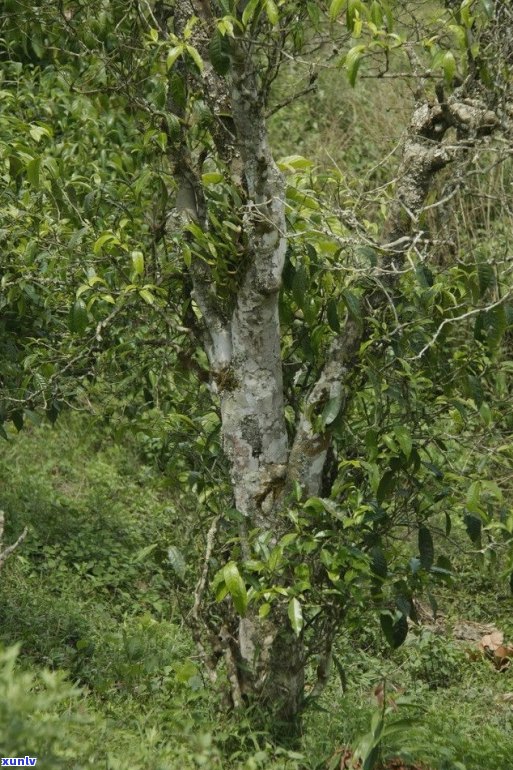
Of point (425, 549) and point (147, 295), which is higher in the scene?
point (147, 295)

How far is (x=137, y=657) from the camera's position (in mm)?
4930

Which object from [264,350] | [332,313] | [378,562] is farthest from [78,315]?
[378,562]

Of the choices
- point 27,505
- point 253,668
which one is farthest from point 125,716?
point 27,505

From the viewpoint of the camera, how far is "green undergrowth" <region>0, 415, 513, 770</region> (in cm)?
365

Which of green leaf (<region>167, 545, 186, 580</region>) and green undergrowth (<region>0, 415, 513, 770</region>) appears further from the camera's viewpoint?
green leaf (<region>167, 545, 186, 580</region>)

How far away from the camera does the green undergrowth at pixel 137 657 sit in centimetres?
365

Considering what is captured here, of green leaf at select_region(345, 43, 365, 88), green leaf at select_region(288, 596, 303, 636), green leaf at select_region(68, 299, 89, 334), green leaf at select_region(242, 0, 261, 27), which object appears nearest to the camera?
green leaf at select_region(242, 0, 261, 27)

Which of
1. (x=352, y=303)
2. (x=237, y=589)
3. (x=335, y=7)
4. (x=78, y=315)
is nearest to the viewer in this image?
(x=335, y=7)

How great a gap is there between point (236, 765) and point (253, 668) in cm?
37

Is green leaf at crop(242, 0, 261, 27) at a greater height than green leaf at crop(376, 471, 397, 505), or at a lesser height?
greater

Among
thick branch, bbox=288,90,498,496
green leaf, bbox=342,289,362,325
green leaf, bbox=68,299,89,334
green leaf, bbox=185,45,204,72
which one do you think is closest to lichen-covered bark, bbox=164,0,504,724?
thick branch, bbox=288,90,498,496

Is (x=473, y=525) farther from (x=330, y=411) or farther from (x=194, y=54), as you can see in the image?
(x=194, y=54)

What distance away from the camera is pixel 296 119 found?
443 inches

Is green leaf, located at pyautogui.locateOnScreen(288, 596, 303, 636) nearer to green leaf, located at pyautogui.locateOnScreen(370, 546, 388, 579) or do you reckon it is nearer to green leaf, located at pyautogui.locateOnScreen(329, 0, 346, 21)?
green leaf, located at pyautogui.locateOnScreen(370, 546, 388, 579)
